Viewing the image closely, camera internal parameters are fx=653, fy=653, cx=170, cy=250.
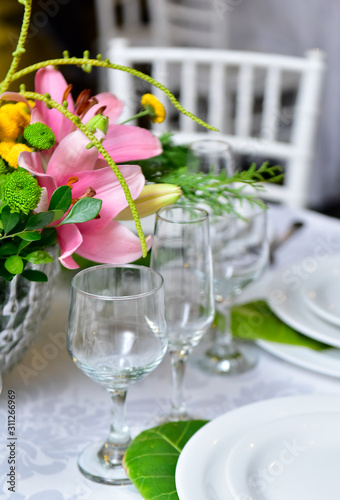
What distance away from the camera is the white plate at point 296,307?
77cm

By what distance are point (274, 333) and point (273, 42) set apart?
273 centimetres

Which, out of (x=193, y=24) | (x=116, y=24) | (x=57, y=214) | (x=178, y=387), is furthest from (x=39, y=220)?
(x=193, y=24)

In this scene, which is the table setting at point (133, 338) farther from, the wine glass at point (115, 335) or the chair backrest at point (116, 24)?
the chair backrest at point (116, 24)

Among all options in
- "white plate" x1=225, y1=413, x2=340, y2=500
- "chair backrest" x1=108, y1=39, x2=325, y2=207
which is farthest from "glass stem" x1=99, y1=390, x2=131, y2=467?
"chair backrest" x1=108, y1=39, x2=325, y2=207

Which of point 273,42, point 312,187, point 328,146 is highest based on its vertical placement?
point 273,42

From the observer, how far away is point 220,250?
81 centimetres

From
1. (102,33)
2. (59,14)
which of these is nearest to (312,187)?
(102,33)

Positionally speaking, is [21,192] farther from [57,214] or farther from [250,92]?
[250,92]

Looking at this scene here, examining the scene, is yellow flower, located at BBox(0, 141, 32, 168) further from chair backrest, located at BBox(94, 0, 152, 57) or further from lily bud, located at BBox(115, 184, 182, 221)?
chair backrest, located at BBox(94, 0, 152, 57)

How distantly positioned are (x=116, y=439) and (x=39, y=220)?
8.3 inches

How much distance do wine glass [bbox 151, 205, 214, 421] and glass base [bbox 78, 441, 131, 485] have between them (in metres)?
0.12

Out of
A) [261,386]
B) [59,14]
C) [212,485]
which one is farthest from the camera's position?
[59,14]

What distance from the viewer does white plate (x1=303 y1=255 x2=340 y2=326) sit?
80 cm

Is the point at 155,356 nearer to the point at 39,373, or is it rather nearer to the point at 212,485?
the point at 212,485
